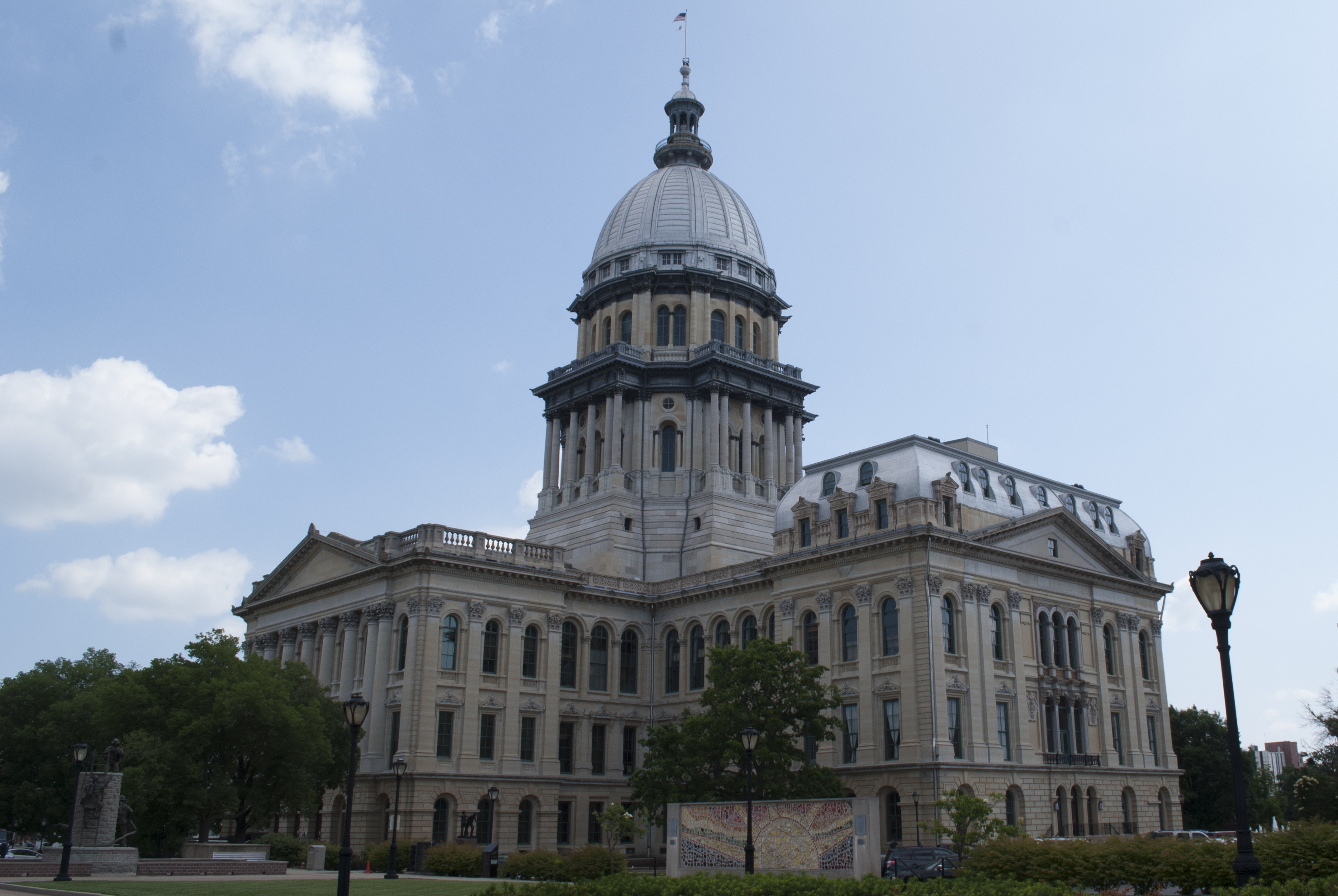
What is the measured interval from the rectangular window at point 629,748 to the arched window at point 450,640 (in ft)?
39.2

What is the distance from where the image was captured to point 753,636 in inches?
2517

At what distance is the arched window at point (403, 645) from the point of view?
202 ft

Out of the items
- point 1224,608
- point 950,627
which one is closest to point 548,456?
point 950,627

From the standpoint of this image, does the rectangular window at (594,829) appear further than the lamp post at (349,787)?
Yes

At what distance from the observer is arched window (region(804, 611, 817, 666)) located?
198ft

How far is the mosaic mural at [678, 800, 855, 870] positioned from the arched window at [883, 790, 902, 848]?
71.9ft

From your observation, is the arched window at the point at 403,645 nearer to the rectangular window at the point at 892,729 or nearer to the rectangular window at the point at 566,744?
the rectangular window at the point at 566,744

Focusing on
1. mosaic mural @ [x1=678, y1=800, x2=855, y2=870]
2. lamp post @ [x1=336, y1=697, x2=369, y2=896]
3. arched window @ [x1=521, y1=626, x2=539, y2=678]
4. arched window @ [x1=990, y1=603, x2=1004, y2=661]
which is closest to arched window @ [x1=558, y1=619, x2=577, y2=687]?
arched window @ [x1=521, y1=626, x2=539, y2=678]

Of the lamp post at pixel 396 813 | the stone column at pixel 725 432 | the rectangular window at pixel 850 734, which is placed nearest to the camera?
the lamp post at pixel 396 813

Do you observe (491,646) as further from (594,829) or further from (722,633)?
(722,633)

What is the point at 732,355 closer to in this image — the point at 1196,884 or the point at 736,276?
the point at 736,276

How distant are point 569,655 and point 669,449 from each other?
19.3 meters

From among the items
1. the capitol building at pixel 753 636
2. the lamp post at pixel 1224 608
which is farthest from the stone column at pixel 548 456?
the lamp post at pixel 1224 608

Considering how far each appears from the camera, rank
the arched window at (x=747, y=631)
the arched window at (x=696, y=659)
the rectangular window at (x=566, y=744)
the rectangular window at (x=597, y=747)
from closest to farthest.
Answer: the arched window at (x=747, y=631) → the rectangular window at (x=566, y=744) → the rectangular window at (x=597, y=747) → the arched window at (x=696, y=659)
